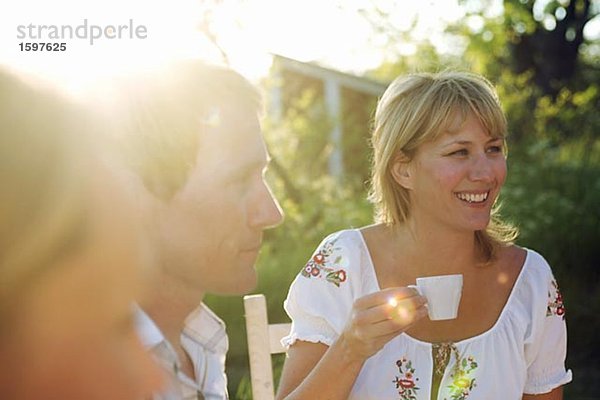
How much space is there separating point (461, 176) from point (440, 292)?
685 mm

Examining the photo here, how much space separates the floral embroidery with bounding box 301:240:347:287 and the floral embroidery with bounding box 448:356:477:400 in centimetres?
44

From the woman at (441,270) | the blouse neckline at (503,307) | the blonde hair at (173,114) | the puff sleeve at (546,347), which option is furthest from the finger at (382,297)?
the blonde hair at (173,114)

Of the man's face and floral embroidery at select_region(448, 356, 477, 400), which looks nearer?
the man's face

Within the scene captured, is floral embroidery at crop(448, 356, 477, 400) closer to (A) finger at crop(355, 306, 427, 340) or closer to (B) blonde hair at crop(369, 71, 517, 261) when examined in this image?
(B) blonde hair at crop(369, 71, 517, 261)

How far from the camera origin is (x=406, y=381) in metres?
2.72

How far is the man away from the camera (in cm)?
121

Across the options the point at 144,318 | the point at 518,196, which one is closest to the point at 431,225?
the point at 144,318

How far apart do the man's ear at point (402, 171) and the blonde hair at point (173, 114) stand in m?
1.61

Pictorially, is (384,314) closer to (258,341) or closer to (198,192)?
(258,341)

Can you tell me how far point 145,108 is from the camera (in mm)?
1160

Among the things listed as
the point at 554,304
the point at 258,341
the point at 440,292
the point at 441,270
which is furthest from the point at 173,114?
the point at 554,304

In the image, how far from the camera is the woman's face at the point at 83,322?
0.82 m

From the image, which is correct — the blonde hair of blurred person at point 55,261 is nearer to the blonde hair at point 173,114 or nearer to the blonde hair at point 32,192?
the blonde hair at point 32,192

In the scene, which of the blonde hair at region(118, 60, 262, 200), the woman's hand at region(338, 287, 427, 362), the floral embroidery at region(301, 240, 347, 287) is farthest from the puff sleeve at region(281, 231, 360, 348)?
the blonde hair at region(118, 60, 262, 200)
